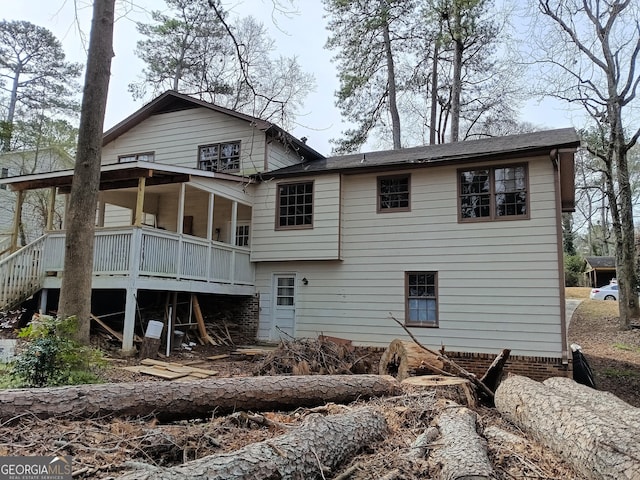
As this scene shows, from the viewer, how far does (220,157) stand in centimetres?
1427

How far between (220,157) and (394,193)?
20.4 ft

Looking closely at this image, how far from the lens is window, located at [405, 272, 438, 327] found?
34.2 ft

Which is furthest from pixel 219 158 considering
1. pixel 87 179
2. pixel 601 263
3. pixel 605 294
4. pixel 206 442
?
pixel 601 263

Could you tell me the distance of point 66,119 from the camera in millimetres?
23734

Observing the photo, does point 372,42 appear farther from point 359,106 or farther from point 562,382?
point 562,382

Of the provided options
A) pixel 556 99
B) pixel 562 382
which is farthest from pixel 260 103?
pixel 556 99

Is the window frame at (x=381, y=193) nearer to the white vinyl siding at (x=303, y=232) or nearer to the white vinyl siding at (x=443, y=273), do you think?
the white vinyl siding at (x=443, y=273)

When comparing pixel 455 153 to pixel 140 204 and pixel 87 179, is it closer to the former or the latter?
pixel 140 204

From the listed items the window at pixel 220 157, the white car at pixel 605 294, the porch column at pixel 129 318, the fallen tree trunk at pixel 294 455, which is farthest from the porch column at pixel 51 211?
the white car at pixel 605 294

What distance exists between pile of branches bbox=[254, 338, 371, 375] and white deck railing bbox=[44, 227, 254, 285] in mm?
3431

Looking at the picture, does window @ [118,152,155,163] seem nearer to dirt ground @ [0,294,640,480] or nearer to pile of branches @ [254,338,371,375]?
pile of branches @ [254,338,371,375]

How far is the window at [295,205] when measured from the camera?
1202cm

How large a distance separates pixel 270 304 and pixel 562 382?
767 cm

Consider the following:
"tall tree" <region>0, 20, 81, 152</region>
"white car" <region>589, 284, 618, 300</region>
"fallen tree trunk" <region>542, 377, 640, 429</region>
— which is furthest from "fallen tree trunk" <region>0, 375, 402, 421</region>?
"white car" <region>589, 284, 618, 300</region>
